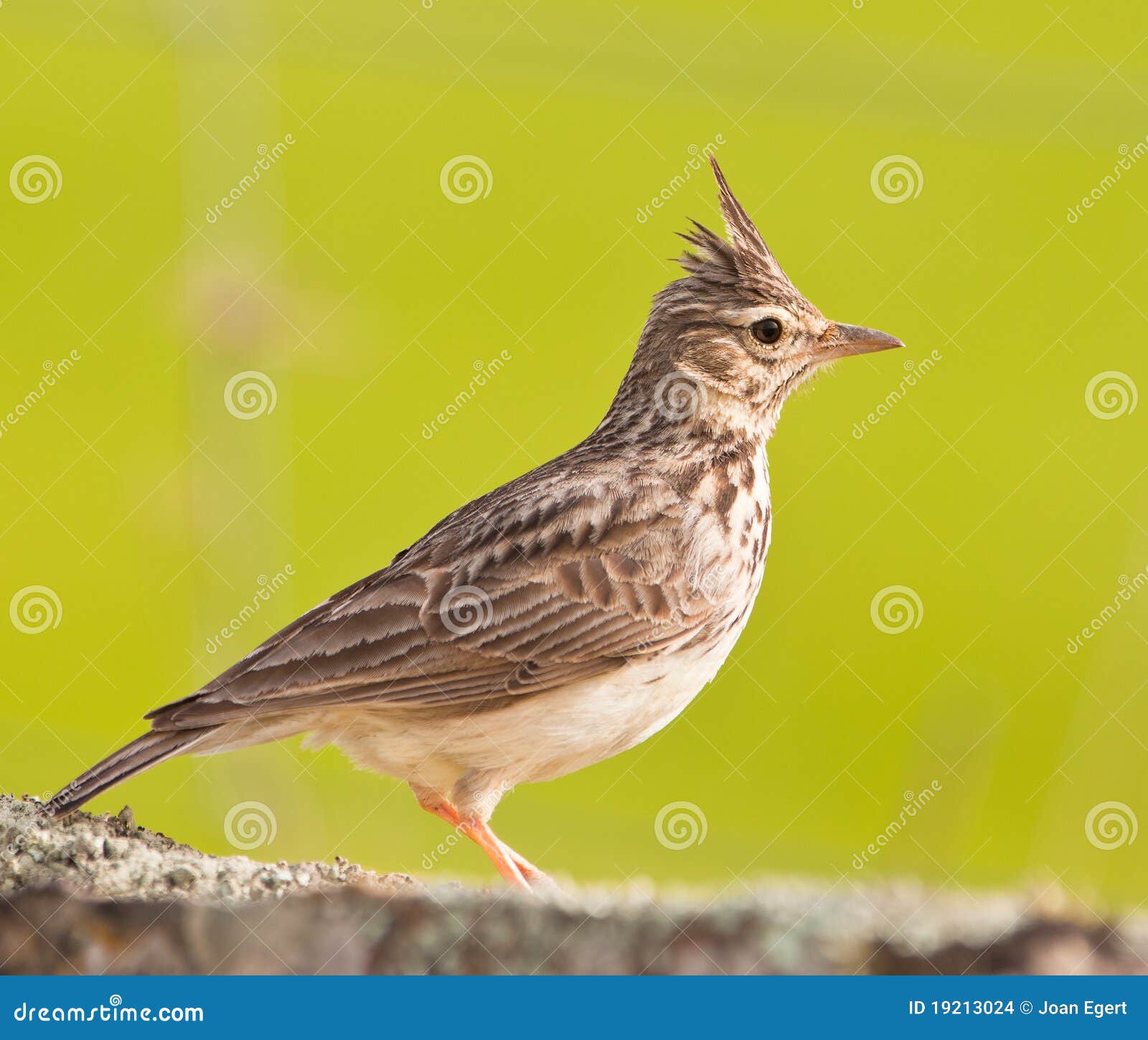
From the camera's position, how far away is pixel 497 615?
5.53 metres

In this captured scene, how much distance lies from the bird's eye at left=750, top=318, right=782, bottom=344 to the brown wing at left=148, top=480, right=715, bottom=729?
80 cm

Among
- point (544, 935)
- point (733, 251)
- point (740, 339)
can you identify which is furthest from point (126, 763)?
point (733, 251)

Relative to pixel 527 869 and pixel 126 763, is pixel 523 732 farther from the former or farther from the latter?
pixel 126 763

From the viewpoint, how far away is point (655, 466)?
20.0 ft

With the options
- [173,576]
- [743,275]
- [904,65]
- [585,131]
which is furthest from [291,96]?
[743,275]

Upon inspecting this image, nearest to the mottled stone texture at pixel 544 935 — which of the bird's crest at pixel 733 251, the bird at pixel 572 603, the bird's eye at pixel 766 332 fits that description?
the bird at pixel 572 603

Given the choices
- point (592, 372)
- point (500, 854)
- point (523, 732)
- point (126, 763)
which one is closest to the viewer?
point (126, 763)

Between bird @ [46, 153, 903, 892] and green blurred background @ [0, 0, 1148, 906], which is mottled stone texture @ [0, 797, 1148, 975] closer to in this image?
green blurred background @ [0, 0, 1148, 906]

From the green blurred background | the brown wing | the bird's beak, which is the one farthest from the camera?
the green blurred background

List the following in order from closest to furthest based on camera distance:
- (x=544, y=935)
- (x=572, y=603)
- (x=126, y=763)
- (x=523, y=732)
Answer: (x=544, y=935), (x=126, y=763), (x=523, y=732), (x=572, y=603)

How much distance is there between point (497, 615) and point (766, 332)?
1.73 metres

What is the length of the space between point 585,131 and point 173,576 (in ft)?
25.6

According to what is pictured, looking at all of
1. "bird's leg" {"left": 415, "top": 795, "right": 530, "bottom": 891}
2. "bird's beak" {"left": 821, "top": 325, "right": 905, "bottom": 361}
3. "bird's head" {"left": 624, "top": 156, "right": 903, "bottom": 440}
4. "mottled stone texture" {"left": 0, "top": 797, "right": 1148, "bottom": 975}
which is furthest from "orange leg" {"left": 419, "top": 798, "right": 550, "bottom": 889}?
"bird's beak" {"left": 821, "top": 325, "right": 905, "bottom": 361}

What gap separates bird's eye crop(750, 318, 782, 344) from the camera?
20.3ft
